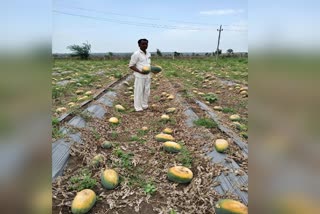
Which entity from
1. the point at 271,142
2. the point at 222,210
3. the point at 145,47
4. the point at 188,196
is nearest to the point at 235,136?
the point at 188,196

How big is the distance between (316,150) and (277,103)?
11 cm

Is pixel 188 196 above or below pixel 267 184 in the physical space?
below

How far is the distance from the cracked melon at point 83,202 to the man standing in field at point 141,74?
3424 millimetres

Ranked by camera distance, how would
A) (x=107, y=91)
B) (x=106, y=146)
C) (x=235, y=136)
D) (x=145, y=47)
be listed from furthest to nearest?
(x=107, y=91) < (x=145, y=47) < (x=235, y=136) < (x=106, y=146)

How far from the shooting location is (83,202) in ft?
6.75

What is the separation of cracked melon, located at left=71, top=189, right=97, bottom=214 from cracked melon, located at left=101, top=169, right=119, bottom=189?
0.25m

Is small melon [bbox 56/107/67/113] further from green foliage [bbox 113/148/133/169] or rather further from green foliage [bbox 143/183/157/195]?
green foliage [bbox 143/183/157/195]

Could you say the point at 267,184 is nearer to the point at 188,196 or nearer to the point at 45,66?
the point at 45,66

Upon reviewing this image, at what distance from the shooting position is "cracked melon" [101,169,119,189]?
240 centimetres

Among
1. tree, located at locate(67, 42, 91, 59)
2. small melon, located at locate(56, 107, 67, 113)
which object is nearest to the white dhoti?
small melon, located at locate(56, 107, 67, 113)

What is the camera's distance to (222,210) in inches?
70.6

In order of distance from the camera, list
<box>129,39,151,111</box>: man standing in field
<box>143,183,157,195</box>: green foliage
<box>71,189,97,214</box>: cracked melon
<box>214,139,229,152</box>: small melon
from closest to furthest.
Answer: <box>71,189,97,214</box>: cracked melon → <box>143,183,157,195</box>: green foliage → <box>214,139,229,152</box>: small melon → <box>129,39,151,111</box>: man standing in field

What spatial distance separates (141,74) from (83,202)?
3.67 metres

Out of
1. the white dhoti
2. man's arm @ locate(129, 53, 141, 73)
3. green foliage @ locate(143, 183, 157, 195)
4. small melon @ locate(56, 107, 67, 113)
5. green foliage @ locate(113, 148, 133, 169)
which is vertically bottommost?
green foliage @ locate(143, 183, 157, 195)
